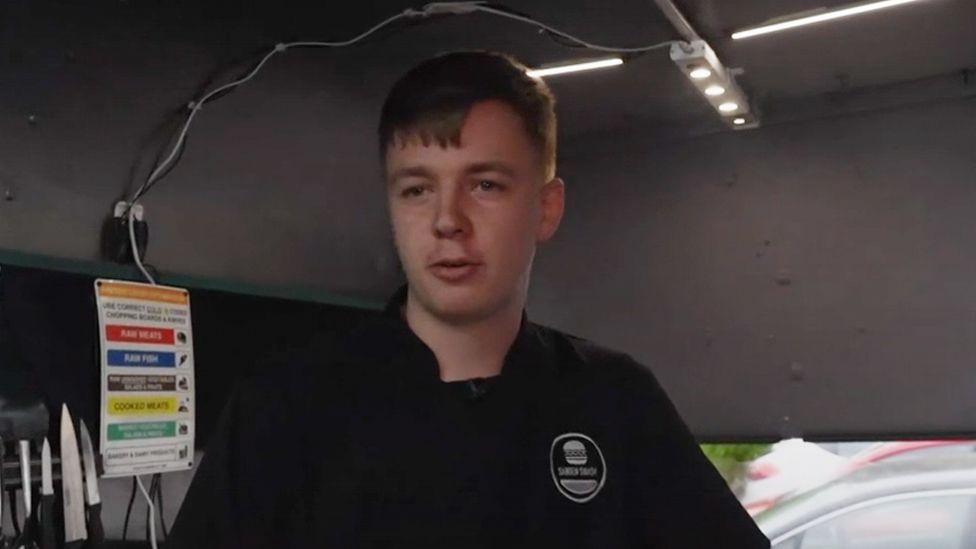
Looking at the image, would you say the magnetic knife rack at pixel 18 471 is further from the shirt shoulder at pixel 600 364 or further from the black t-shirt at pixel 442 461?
the shirt shoulder at pixel 600 364

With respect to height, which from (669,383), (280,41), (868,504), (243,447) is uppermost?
(280,41)

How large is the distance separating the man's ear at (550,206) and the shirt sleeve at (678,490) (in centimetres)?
15

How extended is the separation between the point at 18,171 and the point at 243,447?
1.62 ft

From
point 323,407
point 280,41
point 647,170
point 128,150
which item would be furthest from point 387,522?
point 647,170

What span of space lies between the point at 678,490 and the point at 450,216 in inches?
11.5

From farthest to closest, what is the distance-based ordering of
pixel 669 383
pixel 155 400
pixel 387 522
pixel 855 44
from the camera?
1. pixel 669 383
2. pixel 855 44
3. pixel 155 400
4. pixel 387 522

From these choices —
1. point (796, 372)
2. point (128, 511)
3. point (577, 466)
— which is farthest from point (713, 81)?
point (128, 511)

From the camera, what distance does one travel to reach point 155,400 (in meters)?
1.17

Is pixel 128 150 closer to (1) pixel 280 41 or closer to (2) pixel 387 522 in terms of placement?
(1) pixel 280 41

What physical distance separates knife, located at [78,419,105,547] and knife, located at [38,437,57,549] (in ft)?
0.14

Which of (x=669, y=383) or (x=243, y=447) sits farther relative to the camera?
(x=669, y=383)

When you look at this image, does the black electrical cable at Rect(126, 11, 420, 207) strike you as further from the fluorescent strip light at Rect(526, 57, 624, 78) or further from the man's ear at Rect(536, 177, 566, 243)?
the man's ear at Rect(536, 177, 566, 243)

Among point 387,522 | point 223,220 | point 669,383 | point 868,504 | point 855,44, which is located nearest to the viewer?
point 387,522

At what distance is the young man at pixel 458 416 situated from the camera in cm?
75
